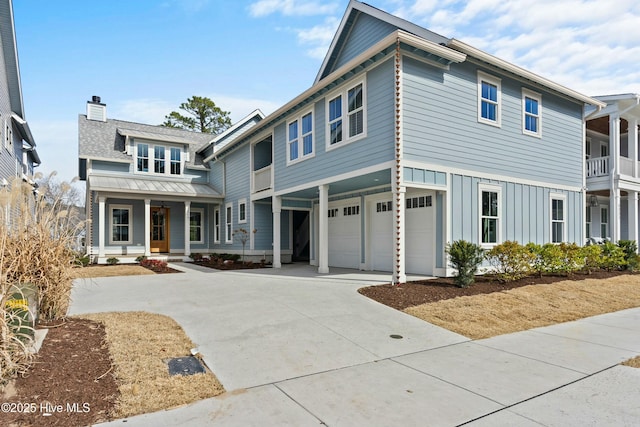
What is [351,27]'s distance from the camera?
43.1 ft

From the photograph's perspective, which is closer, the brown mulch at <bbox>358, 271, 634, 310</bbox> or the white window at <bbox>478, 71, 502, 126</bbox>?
the brown mulch at <bbox>358, 271, 634, 310</bbox>

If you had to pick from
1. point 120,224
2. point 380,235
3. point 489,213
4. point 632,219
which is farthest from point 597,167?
point 120,224

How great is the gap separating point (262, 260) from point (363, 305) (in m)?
9.63

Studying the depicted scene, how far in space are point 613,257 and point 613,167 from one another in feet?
14.1

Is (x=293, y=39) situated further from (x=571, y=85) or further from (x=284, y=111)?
(x=571, y=85)

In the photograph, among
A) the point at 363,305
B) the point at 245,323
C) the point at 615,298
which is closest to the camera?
the point at 245,323

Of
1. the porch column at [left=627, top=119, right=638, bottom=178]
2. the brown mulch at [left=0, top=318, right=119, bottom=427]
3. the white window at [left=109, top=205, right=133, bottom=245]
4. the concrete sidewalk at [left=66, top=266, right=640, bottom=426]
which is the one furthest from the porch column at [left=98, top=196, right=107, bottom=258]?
the porch column at [left=627, top=119, right=638, bottom=178]

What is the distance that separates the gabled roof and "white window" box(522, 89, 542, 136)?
366cm

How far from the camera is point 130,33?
1066 centimetres

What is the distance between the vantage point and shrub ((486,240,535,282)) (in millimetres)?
9328

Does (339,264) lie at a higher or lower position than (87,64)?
lower

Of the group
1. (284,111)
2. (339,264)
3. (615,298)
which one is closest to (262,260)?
(339,264)

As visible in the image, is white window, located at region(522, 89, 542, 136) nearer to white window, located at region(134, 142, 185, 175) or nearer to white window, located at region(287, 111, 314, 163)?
white window, located at region(287, 111, 314, 163)

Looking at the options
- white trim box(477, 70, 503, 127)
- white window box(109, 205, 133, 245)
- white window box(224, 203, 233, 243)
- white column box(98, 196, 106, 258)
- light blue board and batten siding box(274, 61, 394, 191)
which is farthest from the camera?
white window box(224, 203, 233, 243)
